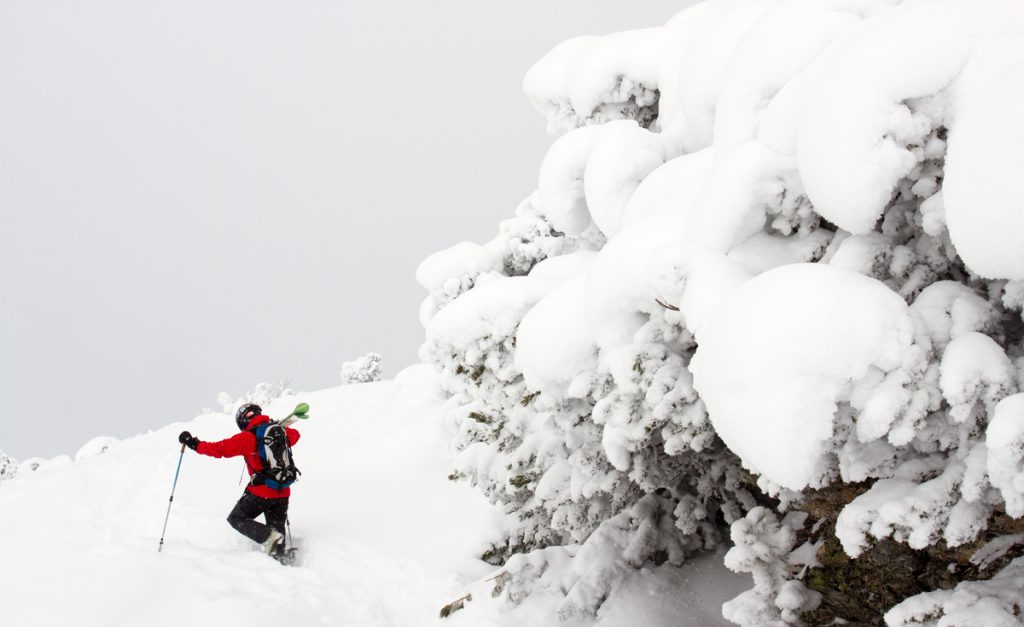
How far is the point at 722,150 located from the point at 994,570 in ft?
9.26

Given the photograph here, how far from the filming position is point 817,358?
299cm

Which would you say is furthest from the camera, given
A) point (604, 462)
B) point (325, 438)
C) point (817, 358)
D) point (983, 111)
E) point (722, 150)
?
point (325, 438)

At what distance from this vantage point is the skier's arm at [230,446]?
24.9 ft

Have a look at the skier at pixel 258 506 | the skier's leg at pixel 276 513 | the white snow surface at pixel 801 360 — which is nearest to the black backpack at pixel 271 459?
the skier at pixel 258 506

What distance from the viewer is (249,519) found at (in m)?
8.05

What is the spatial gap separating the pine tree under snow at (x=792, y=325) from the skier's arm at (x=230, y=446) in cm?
306

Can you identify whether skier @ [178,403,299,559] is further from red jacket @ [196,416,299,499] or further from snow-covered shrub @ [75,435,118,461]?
snow-covered shrub @ [75,435,118,461]

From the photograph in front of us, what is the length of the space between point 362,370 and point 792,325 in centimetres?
2178

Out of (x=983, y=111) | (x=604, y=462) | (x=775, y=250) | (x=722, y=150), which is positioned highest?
(x=722, y=150)

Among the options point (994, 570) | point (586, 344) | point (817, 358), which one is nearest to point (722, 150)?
point (586, 344)

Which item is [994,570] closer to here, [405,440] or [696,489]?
[696,489]

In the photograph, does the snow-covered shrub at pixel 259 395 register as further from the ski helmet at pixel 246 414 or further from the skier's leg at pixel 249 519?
the skier's leg at pixel 249 519

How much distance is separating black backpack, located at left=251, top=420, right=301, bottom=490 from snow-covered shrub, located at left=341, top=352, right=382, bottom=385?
1539cm

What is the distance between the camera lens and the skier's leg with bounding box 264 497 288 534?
8.02 m
